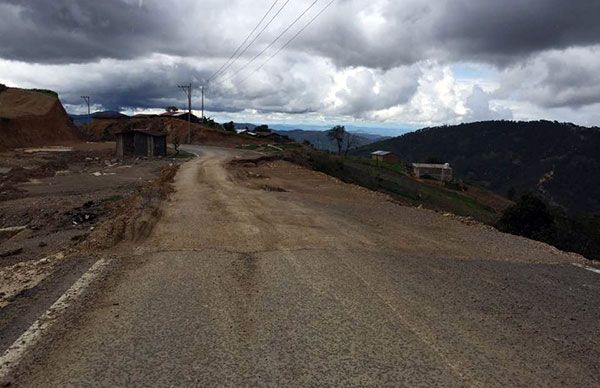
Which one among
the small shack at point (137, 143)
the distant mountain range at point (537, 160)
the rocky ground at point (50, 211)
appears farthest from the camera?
→ the distant mountain range at point (537, 160)

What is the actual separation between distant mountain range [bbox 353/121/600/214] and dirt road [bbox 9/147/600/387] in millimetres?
110690

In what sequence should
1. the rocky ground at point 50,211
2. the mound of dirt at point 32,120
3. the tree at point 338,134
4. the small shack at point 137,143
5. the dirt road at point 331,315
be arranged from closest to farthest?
1. the dirt road at point 331,315
2. the rocky ground at point 50,211
3. the small shack at point 137,143
4. the mound of dirt at point 32,120
5. the tree at point 338,134

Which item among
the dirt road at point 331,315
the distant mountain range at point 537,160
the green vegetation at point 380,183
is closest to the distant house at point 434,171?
the distant mountain range at point 537,160

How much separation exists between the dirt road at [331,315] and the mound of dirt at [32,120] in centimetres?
4872

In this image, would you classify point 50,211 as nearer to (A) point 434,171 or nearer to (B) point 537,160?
(A) point 434,171

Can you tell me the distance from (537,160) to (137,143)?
148101mm

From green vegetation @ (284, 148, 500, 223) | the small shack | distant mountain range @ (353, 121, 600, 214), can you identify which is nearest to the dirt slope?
green vegetation @ (284, 148, 500, 223)

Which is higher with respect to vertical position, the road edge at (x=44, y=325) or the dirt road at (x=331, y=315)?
the dirt road at (x=331, y=315)

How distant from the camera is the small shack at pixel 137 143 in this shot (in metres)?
44.8

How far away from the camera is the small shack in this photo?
1764 inches

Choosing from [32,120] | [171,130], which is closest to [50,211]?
[32,120]

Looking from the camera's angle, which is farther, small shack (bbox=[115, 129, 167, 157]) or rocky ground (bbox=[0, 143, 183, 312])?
small shack (bbox=[115, 129, 167, 157])

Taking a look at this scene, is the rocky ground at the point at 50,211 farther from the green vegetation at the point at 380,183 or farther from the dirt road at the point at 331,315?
the green vegetation at the point at 380,183

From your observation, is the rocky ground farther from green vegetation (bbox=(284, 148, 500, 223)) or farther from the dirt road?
green vegetation (bbox=(284, 148, 500, 223))
